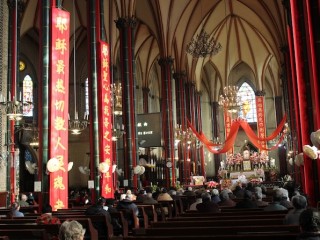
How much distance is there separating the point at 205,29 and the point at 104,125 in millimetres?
22432

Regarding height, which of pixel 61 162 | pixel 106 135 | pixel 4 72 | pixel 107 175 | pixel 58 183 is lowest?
pixel 58 183

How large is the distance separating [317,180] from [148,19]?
810 inches

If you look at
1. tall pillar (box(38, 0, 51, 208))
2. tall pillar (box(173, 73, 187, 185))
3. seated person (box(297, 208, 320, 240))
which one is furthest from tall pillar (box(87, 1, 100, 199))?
tall pillar (box(173, 73, 187, 185))

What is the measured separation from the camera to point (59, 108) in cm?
1415

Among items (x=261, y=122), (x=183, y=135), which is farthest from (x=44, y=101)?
(x=261, y=122)

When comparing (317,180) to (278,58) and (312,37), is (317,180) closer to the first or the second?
(312,37)

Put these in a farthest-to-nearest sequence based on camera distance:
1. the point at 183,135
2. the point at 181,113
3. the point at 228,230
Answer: the point at 181,113 < the point at 183,135 < the point at 228,230

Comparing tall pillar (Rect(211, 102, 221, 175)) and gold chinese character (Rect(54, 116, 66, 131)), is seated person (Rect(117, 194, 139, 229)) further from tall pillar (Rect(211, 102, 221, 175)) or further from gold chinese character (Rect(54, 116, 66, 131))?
tall pillar (Rect(211, 102, 221, 175))

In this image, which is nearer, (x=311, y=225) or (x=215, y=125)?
(x=311, y=225)

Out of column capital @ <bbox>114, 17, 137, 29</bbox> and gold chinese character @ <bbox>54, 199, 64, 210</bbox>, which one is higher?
column capital @ <bbox>114, 17, 137, 29</bbox>

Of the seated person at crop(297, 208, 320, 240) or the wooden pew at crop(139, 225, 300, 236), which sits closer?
the seated person at crop(297, 208, 320, 240)

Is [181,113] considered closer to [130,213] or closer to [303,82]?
[303,82]

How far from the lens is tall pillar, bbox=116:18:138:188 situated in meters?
22.5

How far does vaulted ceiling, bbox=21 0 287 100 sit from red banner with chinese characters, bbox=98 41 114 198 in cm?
570
